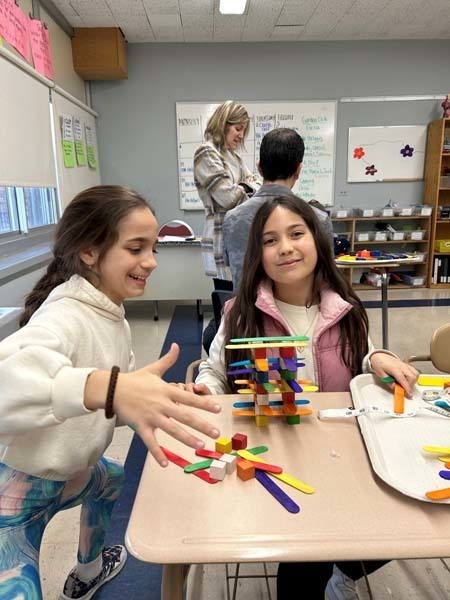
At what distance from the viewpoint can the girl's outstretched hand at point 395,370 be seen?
940 mm

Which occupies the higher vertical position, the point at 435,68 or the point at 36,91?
the point at 435,68

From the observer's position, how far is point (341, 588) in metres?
1.19

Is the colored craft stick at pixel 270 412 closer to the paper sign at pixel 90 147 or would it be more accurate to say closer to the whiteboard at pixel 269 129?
the paper sign at pixel 90 147

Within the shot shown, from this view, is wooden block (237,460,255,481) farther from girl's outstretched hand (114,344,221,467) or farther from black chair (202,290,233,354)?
black chair (202,290,233,354)

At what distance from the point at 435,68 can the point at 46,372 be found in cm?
553

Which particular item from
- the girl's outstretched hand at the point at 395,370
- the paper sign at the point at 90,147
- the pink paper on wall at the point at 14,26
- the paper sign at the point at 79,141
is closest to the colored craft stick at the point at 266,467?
the girl's outstretched hand at the point at 395,370

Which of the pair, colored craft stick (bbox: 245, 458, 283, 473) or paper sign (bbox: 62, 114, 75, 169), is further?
paper sign (bbox: 62, 114, 75, 169)

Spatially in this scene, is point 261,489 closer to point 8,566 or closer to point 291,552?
point 291,552

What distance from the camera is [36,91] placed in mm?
3031

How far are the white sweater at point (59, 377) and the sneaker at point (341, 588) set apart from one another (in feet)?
2.54

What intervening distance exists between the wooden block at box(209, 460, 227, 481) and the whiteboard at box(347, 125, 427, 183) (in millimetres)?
4782

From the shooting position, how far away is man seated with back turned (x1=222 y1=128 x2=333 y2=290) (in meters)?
1.73

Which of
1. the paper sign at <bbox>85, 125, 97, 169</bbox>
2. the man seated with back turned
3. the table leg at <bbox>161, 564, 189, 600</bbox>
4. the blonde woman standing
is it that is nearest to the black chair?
the man seated with back turned

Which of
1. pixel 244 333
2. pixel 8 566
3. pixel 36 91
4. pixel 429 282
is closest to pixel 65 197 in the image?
pixel 36 91
